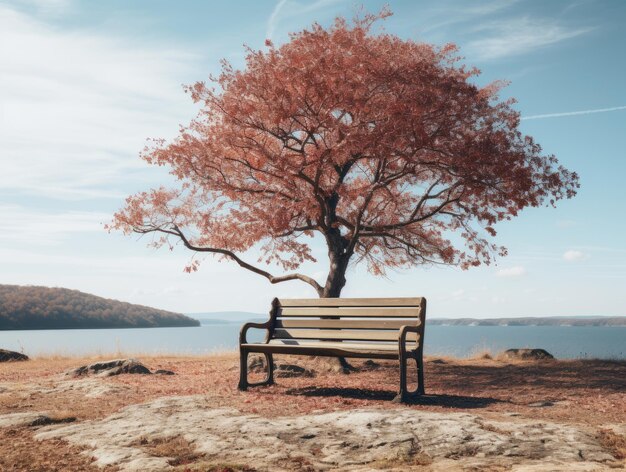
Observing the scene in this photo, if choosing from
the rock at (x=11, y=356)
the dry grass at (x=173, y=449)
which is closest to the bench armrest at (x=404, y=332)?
the dry grass at (x=173, y=449)

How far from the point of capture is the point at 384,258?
16547mm

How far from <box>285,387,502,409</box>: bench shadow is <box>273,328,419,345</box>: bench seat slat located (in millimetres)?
829

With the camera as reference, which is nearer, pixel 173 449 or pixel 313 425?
pixel 173 449

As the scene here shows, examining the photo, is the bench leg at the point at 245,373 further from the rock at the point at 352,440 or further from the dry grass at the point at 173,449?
the dry grass at the point at 173,449

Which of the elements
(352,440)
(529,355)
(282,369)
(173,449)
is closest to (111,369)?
(282,369)

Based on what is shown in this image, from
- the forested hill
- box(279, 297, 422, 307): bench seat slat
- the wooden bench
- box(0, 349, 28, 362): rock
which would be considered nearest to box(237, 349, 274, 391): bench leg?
the wooden bench

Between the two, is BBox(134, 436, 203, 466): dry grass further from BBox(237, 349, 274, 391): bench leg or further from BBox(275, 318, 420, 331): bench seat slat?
BBox(275, 318, 420, 331): bench seat slat

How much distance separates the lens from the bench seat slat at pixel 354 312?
902cm

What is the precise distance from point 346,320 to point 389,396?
1352mm

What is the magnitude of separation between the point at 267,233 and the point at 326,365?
356 centimetres

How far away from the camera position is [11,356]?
17.7 meters

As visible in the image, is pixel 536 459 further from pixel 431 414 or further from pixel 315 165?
pixel 315 165

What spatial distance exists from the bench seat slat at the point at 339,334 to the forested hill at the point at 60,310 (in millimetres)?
86241

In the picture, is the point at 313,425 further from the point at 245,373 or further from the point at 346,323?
the point at 245,373
